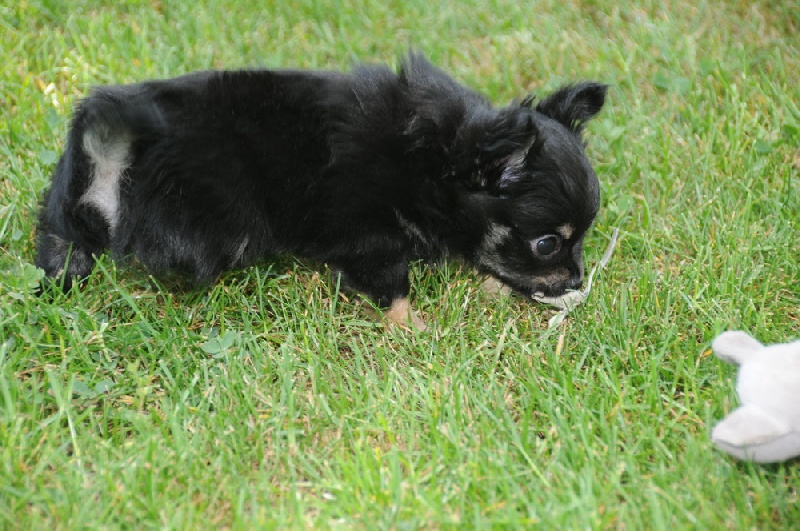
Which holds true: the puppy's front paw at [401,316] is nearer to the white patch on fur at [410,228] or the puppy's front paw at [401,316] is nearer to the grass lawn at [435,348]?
the grass lawn at [435,348]

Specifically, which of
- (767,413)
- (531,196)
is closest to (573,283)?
(531,196)

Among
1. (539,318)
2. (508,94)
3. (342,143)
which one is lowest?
(539,318)

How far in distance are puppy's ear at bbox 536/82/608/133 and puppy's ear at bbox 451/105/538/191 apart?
356 mm

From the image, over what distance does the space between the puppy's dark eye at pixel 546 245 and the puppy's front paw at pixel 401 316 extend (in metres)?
0.64

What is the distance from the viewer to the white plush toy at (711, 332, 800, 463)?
255cm

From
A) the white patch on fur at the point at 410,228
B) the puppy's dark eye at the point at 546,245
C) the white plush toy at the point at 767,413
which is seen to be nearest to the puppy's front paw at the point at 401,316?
the white patch on fur at the point at 410,228

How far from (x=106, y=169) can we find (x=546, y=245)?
6.54 ft

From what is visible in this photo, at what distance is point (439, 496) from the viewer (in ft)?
8.82

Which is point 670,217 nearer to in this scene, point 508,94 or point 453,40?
point 508,94

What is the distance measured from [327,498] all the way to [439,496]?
39 centimetres

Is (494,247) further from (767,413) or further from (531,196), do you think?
(767,413)

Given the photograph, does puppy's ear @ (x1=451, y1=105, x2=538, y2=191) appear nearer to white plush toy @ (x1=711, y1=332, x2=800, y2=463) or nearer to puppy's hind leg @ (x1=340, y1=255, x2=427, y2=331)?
puppy's hind leg @ (x1=340, y1=255, x2=427, y2=331)

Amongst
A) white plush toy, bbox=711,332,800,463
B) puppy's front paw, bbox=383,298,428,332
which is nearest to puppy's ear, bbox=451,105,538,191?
puppy's front paw, bbox=383,298,428,332

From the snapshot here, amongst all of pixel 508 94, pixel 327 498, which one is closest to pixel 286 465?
pixel 327 498
